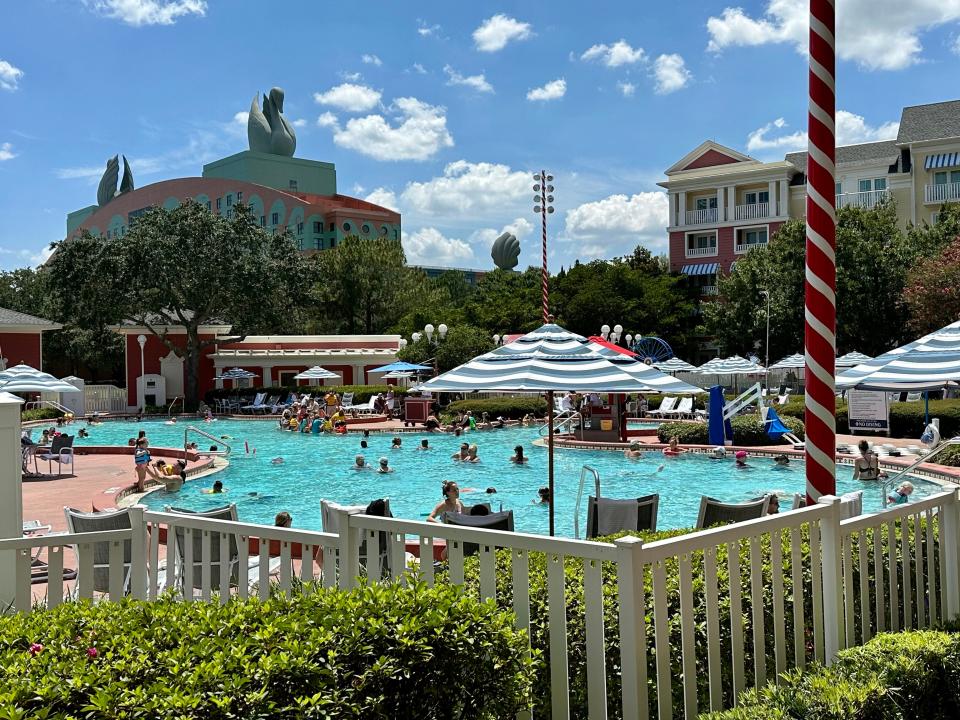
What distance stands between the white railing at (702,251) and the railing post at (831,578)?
53.7 m

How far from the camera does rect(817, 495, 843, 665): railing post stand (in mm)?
4121

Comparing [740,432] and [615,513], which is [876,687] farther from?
[740,432]

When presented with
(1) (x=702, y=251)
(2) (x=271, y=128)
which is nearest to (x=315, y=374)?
(1) (x=702, y=251)

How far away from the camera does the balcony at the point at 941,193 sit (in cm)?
4778

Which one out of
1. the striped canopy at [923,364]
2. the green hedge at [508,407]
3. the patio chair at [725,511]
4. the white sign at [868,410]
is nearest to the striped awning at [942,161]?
the green hedge at [508,407]

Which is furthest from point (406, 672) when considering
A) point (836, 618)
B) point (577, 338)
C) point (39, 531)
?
point (39, 531)

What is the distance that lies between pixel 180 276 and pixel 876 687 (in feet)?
133

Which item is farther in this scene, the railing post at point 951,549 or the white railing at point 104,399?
the white railing at point 104,399

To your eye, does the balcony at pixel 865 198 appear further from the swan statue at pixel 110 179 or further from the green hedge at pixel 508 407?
the swan statue at pixel 110 179

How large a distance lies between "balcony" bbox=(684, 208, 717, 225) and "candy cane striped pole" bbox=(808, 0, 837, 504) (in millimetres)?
51937

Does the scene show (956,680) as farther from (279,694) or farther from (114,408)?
(114,408)

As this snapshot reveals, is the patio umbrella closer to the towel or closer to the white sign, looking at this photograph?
the towel

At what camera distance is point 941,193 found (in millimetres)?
48250

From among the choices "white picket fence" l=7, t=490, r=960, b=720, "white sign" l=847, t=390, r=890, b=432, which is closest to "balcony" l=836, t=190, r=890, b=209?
"white sign" l=847, t=390, r=890, b=432
